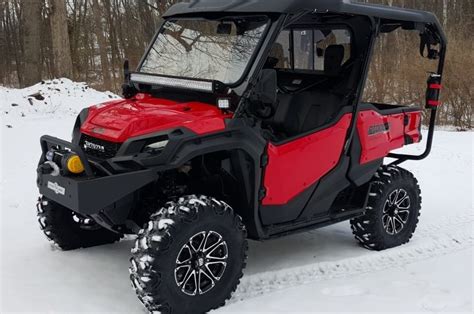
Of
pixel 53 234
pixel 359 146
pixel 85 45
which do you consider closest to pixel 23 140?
pixel 53 234

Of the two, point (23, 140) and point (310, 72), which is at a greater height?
point (310, 72)

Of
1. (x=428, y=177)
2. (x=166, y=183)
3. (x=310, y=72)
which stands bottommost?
(x=428, y=177)

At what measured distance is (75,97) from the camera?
13.0 metres

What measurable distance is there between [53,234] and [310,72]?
268 cm

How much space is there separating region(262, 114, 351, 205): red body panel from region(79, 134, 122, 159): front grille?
1.08 meters

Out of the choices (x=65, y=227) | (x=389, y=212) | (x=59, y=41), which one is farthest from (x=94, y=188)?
(x=59, y=41)

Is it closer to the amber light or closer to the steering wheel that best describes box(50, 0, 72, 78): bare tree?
the steering wheel

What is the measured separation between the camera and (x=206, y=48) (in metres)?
4.53

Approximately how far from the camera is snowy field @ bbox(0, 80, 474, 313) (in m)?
3.95

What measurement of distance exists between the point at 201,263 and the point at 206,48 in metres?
1.71

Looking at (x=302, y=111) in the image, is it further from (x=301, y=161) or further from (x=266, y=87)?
(x=266, y=87)

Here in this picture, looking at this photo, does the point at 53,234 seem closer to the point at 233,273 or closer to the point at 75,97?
the point at 233,273

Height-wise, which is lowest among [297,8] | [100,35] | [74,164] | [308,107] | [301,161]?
[301,161]

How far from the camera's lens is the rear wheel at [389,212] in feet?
16.7
